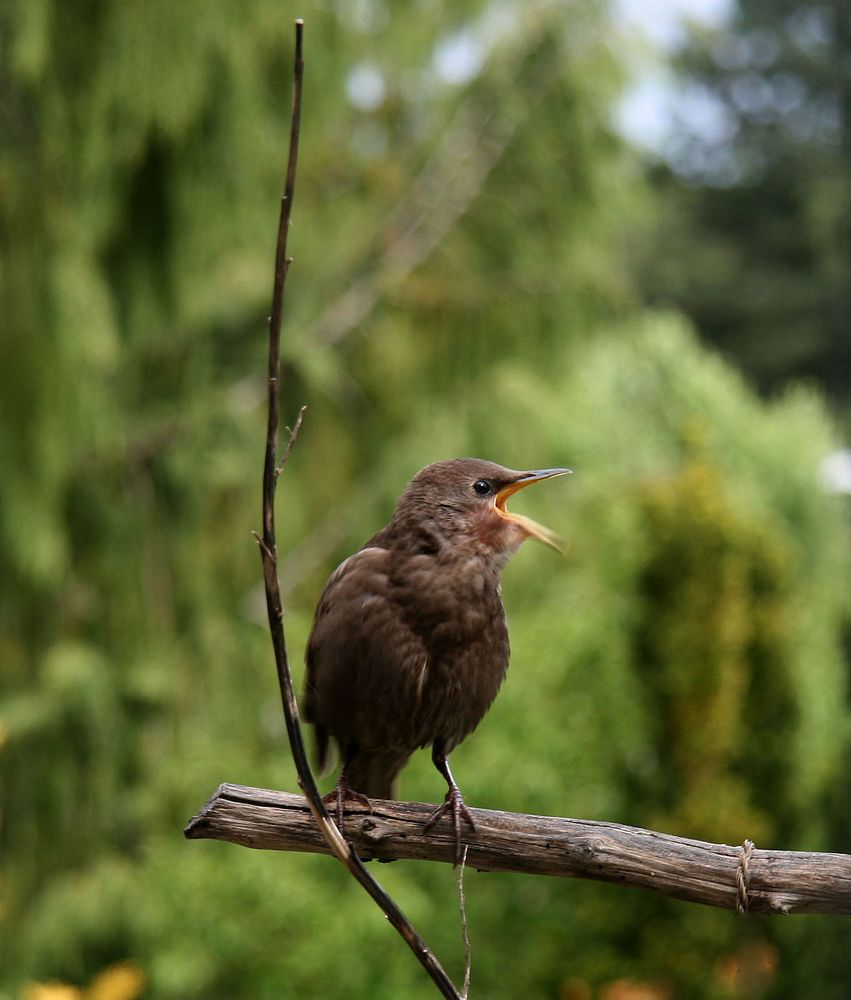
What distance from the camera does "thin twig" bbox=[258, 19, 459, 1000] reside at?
Answer: 970 mm

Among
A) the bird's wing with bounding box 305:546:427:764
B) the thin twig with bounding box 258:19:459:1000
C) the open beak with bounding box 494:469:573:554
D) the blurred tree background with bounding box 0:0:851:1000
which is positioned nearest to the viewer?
the thin twig with bounding box 258:19:459:1000

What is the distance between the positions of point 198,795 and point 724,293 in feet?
49.6

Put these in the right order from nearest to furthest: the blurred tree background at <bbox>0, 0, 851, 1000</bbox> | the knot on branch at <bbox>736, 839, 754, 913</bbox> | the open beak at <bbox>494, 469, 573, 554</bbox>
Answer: the open beak at <bbox>494, 469, 573, 554</bbox>
the knot on branch at <bbox>736, 839, 754, 913</bbox>
the blurred tree background at <bbox>0, 0, 851, 1000</bbox>

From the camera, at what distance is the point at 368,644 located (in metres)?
1.43

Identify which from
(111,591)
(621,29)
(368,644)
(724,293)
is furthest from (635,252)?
(368,644)

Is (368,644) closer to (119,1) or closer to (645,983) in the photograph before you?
(119,1)

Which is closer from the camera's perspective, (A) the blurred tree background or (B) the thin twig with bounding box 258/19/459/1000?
(B) the thin twig with bounding box 258/19/459/1000

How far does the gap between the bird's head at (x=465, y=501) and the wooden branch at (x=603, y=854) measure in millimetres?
287

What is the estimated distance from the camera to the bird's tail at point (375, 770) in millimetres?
1620

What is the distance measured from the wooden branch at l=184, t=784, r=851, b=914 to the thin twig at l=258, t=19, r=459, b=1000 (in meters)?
0.17

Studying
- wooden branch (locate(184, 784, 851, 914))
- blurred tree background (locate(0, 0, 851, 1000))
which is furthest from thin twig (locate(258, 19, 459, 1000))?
blurred tree background (locate(0, 0, 851, 1000))

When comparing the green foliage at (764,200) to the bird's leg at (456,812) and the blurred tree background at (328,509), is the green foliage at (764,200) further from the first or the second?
the bird's leg at (456,812)

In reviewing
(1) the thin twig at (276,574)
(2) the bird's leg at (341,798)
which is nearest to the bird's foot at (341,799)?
(2) the bird's leg at (341,798)

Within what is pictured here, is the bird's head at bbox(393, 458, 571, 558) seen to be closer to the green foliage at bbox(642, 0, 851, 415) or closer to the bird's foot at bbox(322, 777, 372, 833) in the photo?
the bird's foot at bbox(322, 777, 372, 833)
